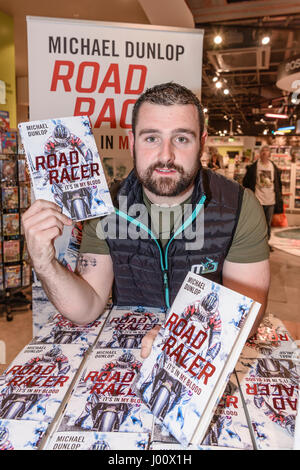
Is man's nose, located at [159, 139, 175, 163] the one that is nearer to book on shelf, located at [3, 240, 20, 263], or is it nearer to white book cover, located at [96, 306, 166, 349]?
white book cover, located at [96, 306, 166, 349]

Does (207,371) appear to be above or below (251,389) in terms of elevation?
above

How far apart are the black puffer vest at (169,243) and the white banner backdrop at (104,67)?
81cm

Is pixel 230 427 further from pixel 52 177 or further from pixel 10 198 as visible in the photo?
pixel 10 198

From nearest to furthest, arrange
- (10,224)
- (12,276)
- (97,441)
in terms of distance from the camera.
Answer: (97,441) → (10,224) → (12,276)

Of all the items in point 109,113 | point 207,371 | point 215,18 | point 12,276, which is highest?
point 215,18

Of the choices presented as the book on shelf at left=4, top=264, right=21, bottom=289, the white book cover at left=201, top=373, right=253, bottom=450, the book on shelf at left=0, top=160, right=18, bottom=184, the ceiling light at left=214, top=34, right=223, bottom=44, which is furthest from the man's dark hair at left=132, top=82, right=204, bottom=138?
the ceiling light at left=214, top=34, right=223, bottom=44

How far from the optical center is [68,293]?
1.27 metres

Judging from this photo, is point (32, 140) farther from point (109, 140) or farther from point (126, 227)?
point (109, 140)

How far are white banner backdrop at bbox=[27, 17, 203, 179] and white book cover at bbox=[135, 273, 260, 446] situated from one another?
1.56 metres

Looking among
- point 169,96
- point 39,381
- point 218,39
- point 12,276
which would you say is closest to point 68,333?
point 39,381

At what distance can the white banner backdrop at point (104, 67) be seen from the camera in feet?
6.95

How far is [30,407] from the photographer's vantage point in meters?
0.86

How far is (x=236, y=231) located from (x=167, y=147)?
468mm

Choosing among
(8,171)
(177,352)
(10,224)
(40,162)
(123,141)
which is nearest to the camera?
(177,352)
